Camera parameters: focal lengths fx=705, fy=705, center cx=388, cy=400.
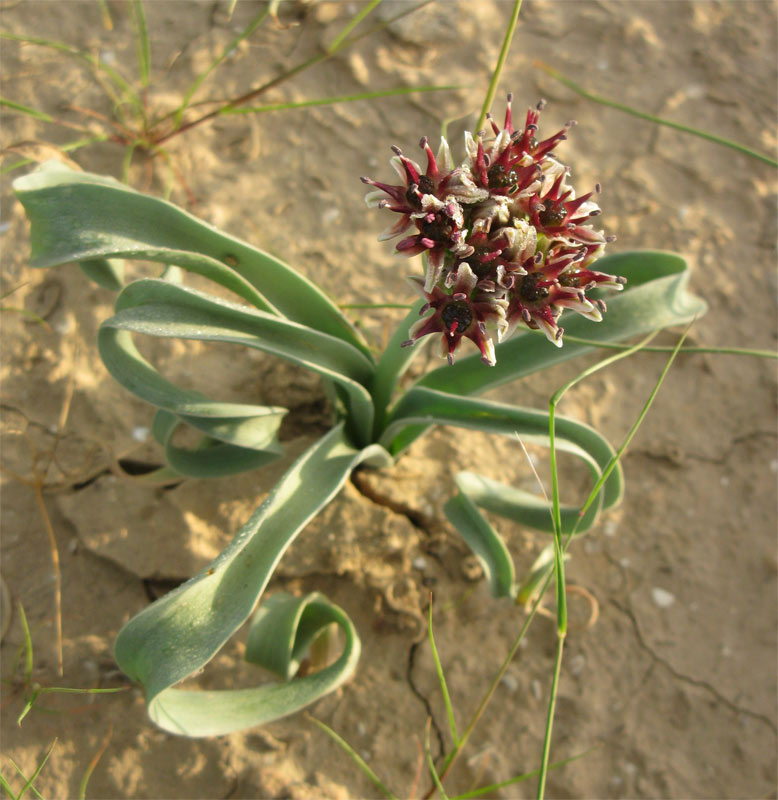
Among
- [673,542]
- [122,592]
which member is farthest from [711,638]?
[122,592]

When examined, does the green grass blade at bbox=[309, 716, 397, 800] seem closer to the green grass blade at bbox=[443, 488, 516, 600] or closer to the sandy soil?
the sandy soil

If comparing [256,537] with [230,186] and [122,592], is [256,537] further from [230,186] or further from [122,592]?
[230,186]

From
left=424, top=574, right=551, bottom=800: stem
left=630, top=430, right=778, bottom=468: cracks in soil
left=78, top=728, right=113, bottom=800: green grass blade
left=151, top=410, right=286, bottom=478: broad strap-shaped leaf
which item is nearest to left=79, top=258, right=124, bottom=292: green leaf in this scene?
left=151, top=410, right=286, bottom=478: broad strap-shaped leaf

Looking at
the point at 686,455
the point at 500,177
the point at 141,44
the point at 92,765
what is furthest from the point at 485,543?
the point at 141,44

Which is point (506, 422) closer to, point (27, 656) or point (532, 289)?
point (532, 289)

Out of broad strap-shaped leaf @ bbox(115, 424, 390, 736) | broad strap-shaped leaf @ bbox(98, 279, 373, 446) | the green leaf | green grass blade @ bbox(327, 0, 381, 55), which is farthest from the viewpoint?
green grass blade @ bbox(327, 0, 381, 55)
